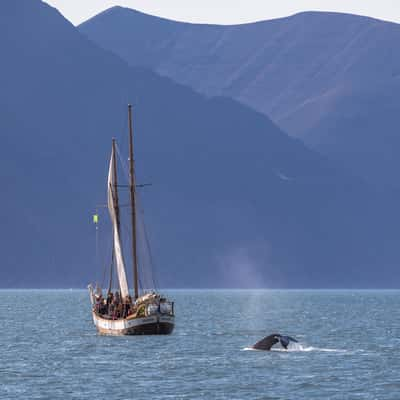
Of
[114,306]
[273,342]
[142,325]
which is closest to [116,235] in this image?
[114,306]

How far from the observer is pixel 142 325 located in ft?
298

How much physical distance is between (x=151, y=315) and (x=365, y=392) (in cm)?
3387

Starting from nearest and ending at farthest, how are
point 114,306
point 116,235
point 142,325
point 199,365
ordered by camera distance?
point 199,365, point 142,325, point 114,306, point 116,235

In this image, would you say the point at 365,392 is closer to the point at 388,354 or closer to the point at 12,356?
the point at 388,354

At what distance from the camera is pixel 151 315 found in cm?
→ 9056

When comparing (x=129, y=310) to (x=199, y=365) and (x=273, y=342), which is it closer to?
(x=273, y=342)

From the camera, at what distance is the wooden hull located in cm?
9081

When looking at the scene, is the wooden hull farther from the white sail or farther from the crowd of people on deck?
the white sail

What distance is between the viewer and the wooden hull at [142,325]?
9081 centimetres

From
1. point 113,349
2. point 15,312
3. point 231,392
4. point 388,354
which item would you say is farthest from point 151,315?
point 15,312

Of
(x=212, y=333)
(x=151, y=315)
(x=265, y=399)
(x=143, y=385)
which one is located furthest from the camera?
(x=212, y=333)

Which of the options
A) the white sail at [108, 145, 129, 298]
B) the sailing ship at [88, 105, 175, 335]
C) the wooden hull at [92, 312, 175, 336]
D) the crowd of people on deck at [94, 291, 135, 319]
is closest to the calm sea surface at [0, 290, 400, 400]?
the wooden hull at [92, 312, 175, 336]

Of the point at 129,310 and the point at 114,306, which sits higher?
the point at 114,306

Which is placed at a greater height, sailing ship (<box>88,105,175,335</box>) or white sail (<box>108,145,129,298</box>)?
white sail (<box>108,145,129,298</box>)
